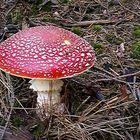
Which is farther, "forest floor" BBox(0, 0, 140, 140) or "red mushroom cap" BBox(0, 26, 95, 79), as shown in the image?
"forest floor" BBox(0, 0, 140, 140)

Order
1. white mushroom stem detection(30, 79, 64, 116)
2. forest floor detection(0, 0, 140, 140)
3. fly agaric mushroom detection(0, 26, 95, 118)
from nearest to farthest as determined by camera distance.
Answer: fly agaric mushroom detection(0, 26, 95, 118), forest floor detection(0, 0, 140, 140), white mushroom stem detection(30, 79, 64, 116)

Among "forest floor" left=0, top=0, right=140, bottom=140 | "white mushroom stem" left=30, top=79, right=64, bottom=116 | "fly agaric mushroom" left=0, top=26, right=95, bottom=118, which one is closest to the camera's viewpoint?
"fly agaric mushroom" left=0, top=26, right=95, bottom=118

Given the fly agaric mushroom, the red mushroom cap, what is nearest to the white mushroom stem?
the fly agaric mushroom

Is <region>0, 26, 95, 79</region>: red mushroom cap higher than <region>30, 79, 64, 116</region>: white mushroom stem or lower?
higher

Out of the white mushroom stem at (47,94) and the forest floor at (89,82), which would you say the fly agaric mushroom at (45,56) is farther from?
the forest floor at (89,82)

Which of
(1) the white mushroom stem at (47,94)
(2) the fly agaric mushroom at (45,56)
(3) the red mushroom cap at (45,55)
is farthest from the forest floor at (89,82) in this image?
(3) the red mushroom cap at (45,55)

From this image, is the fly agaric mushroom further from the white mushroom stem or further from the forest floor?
the forest floor
